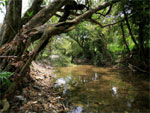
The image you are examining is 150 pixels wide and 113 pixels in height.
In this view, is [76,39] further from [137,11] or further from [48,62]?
[137,11]

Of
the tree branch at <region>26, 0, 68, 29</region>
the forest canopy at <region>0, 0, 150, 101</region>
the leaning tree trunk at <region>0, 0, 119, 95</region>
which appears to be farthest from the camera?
the tree branch at <region>26, 0, 68, 29</region>

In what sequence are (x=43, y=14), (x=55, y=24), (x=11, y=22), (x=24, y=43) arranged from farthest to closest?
(x=43, y=14) → (x=55, y=24) → (x=11, y=22) → (x=24, y=43)

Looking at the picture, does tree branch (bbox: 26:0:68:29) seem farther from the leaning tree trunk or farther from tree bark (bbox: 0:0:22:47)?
tree bark (bbox: 0:0:22:47)

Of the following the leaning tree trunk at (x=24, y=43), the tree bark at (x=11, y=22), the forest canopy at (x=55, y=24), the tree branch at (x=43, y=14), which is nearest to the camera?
the leaning tree trunk at (x=24, y=43)

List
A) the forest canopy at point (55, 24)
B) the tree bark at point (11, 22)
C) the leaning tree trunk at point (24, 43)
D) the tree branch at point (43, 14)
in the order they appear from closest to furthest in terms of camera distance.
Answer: the leaning tree trunk at point (24, 43) < the forest canopy at point (55, 24) < the tree bark at point (11, 22) < the tree branch at point (43, 14)

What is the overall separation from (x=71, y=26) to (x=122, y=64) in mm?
8589

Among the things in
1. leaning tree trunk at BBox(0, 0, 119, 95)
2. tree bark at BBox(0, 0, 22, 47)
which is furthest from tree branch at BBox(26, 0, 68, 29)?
tree bark at BBox(0, 0, 22, 47)

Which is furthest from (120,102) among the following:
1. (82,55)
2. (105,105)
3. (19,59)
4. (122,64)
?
(82,55)

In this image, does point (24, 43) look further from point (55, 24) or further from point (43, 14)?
→ point (43, 14)

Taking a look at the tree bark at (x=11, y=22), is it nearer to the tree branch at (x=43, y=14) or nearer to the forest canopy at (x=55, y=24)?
the forest canopy at (x=55, y=24)

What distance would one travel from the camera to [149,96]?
3.70 m

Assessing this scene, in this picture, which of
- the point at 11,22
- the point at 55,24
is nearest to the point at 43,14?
the point at 55,24

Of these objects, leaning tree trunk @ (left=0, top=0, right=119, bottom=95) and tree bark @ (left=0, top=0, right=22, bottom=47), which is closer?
leaning tree trunk @ (left=0, top=0, right=119, bottom=95)

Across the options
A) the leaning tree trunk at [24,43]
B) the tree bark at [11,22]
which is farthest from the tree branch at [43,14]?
the tree bark at [11,22]
